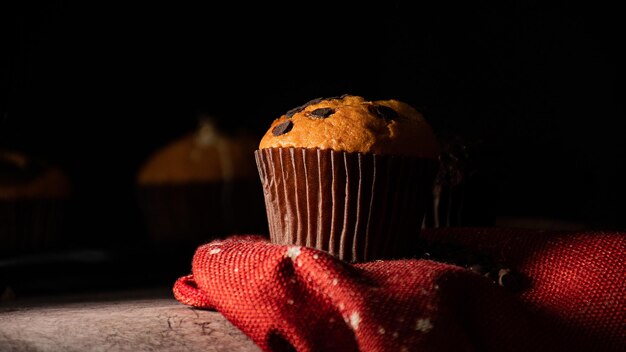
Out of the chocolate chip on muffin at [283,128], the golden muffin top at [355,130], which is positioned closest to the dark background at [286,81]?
the golden muffin top at [355,130]

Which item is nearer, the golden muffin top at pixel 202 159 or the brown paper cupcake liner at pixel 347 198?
the brown paper cupcake liner at pixel 347 198

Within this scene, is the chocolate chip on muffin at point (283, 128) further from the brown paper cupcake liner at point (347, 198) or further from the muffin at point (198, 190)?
the muffin at point (198, 190)

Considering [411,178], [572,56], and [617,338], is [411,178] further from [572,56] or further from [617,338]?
[572,56]

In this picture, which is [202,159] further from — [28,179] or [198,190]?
[28,179]

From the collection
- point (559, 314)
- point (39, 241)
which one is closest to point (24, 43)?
point (39, 241)

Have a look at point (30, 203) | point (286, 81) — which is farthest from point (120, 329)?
point (286, 81)
